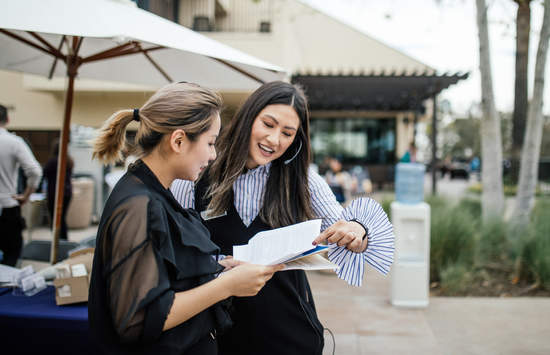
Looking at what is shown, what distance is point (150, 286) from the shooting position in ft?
3.71

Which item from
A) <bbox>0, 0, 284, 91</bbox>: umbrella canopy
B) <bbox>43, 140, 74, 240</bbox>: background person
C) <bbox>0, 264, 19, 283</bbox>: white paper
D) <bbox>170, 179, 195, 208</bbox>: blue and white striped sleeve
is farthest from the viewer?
<bbox>43, 140, 74, 240</bbox>: background person

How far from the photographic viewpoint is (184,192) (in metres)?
1.89

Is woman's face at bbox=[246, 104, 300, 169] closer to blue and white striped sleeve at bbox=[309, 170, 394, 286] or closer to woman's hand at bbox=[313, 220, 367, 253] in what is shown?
blue and white striped sleeve at bbox=[309, 170, 394, 286]

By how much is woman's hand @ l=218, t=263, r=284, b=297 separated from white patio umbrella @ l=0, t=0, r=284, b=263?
1472 millimetres

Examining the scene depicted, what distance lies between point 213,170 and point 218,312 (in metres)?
0.69

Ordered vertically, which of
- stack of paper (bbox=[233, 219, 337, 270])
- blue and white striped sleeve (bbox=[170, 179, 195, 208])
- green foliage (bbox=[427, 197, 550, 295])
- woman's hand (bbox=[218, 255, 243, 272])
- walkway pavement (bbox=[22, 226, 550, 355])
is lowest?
walkway pavement (bbox=[22, 226, 550, 355])

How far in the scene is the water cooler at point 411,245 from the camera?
462 cm

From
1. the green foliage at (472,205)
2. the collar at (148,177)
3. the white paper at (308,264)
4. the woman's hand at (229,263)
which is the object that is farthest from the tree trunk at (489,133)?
the collar at (148,177)

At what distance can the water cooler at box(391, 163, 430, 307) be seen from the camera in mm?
4621

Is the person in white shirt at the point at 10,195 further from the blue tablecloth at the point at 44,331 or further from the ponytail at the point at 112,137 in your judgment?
the ponytail at the point at 112,137

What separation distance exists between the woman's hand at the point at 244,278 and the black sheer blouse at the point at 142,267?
86 millimetres

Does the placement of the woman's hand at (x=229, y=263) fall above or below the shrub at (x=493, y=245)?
above

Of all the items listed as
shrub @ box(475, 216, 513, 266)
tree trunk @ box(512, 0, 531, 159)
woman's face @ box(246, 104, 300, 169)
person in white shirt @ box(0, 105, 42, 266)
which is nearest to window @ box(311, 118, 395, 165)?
tree trunk @ box(512, 0, 531, 159)

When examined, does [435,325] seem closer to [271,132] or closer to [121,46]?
[271,132]
